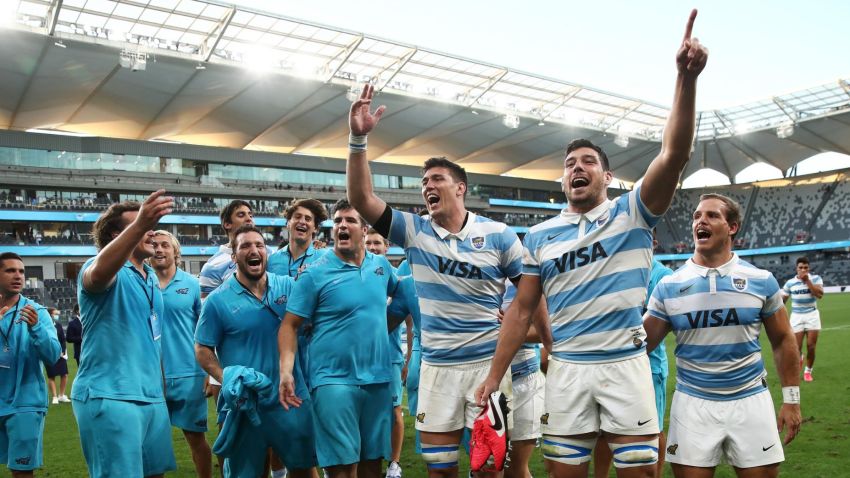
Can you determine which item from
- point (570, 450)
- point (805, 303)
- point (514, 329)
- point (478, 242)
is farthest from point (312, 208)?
point (805, 303)

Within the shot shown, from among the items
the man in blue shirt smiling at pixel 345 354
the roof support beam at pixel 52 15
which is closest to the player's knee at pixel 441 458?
the man in blue shirt smiling at pixel 345 354

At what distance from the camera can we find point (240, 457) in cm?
437

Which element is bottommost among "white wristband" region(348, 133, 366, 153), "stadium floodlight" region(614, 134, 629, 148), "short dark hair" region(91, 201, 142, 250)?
"short dark hair" region(91, 201, 142, 250)

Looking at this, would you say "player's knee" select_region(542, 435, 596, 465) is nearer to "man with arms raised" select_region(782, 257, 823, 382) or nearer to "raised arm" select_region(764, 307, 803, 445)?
"raised arm" select_region(764, 307, 803, 445)

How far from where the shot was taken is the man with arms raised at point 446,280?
3.80m

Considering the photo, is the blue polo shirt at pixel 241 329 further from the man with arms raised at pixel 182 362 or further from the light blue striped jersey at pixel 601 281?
the light blue striped jersey at pixel 601 281

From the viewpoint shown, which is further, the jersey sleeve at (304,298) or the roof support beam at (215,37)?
the roof support beam at (215,37)

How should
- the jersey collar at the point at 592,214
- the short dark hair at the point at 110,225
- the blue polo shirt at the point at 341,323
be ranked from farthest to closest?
the blue polo shirt at the point at 341,323
the short dark hair at the point at 110,225
the jersey collar at the point at 592,214

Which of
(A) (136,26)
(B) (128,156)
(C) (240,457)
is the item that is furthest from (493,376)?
(B) (128,156)

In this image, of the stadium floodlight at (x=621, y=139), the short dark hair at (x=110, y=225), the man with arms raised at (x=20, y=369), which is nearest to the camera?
the short dark hair at (x=110, y=225)

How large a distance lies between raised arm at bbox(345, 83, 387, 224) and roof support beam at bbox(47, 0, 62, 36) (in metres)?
27.3

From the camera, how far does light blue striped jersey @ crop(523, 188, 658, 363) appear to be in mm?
3347

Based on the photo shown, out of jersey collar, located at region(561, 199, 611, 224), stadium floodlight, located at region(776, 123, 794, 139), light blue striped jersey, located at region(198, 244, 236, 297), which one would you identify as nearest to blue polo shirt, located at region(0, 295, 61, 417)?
light blue striped jersey, located at region(198, 244, 236, 297)

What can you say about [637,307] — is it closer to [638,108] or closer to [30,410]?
[30,410]
